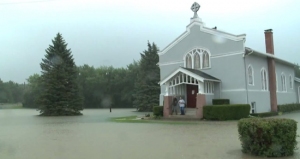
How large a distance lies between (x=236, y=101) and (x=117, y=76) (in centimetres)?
4641

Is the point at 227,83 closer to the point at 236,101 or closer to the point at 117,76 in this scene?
the point at 236,101

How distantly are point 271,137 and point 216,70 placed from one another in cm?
1792

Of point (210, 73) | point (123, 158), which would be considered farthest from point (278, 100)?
point (123, 158)

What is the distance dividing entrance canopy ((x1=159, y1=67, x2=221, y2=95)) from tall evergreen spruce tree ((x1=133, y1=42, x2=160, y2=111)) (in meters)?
21.2

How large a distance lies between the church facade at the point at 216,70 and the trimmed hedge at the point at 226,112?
0.95 meters

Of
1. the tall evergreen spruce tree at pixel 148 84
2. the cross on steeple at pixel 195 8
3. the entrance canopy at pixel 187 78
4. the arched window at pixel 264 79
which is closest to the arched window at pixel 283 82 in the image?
the arched window at pixel 264 79

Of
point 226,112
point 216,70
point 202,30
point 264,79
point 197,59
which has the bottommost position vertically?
point 226,112

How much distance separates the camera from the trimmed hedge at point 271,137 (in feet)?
24.7

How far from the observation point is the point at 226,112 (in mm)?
20812

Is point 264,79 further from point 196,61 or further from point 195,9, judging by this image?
point 195,9

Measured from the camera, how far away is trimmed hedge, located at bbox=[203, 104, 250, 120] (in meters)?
20.8

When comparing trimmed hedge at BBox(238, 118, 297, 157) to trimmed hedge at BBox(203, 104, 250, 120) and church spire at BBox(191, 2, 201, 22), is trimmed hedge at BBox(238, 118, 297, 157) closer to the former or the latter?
trimmed hedge at BBox(203, 104, 250, 120)

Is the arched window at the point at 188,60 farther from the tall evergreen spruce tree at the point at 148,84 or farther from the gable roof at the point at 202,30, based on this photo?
the tall evergreen spruce tree at the point at 148,84

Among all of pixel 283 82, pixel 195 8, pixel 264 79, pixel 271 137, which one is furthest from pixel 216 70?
pixel 271 137
